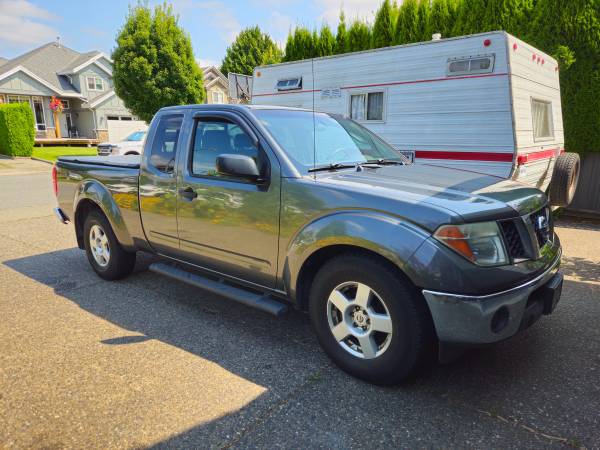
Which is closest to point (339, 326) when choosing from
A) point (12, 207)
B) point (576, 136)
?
point (576, 136)

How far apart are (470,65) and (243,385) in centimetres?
561

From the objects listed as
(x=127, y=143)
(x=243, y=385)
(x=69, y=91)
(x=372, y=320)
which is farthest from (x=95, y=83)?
(x=372, y=320)

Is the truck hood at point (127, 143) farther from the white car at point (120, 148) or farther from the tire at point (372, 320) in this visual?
the tire at point (372, 320)

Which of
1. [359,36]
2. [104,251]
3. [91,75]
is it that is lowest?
[104,251]

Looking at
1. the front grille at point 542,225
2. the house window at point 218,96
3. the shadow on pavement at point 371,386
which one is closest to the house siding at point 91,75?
the house window at point 218,96

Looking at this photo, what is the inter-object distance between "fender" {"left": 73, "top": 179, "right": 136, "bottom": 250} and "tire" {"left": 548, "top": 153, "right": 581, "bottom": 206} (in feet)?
21.6

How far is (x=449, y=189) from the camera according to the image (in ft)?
9.72

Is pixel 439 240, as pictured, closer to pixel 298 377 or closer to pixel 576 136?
pixel 298 377

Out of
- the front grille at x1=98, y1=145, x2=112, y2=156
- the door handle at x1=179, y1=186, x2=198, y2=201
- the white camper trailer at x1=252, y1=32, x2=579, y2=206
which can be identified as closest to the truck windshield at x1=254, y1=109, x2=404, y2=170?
the door handle at x1=179, y1=186, x2=198, y2=201

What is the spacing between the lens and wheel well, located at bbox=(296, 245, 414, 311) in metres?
2.77

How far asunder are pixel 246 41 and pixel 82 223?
4276 centimetres

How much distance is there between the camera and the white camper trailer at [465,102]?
625 centimetres

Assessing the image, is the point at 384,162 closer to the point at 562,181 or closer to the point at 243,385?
the point at 243,385

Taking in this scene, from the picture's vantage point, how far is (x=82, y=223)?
17.3 feet
